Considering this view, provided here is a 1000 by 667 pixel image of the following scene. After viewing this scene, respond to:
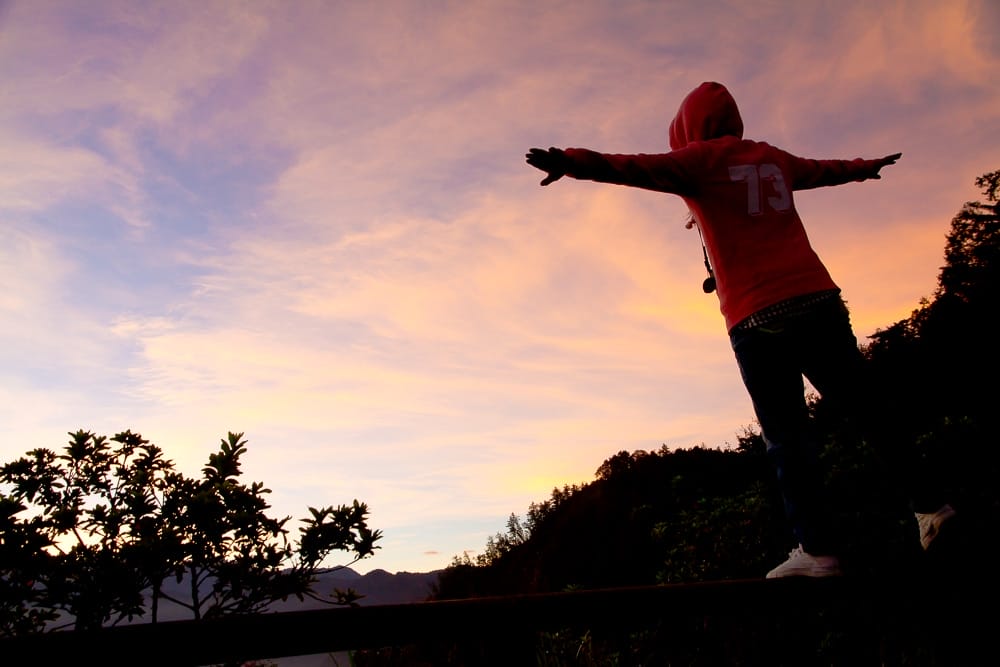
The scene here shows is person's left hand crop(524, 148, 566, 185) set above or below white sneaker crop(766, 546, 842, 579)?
above

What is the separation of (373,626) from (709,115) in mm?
2643

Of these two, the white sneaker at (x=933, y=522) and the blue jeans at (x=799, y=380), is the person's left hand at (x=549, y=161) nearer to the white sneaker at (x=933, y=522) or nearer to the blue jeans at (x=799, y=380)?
the blue jeans at (x=799, y=380)

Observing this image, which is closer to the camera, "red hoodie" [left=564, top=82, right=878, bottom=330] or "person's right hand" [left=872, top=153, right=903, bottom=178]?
"red hoodie" [left=564, top=82, right=878, bottom=330]

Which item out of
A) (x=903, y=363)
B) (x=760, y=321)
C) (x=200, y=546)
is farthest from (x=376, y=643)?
(x=903, y=363)

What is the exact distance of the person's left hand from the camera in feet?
7.58

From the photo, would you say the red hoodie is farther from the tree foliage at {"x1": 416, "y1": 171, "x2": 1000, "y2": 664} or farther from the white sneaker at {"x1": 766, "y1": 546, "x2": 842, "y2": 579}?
the white sneaker at {"x1": 766, "y1": 546, "x2": 842, "y2": 579}

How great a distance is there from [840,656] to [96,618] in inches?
148

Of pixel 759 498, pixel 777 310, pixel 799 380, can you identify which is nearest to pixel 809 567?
pixel 799 380

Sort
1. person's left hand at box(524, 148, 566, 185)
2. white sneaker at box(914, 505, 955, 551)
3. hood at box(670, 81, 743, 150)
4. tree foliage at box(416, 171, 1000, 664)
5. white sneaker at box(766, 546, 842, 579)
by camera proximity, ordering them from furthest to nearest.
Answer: tree foliage at box(416, 171, 1000, 664), hood at box(670, 81, 743, 150), white sneaker at box(914, 505, 955, 551), white sneaker at box(766, 546, 842, 579), person's left hand at box(524, 148, 566, 185)

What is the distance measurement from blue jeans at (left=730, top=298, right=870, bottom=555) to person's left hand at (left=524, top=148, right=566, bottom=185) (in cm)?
108

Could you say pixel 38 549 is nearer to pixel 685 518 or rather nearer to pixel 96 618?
pixel 96 618

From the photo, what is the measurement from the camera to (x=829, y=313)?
9.06ft

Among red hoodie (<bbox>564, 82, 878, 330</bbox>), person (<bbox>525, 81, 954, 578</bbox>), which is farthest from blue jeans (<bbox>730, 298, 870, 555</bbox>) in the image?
red hoodie (<bbox>564, 82, 878, 330</bbox>)

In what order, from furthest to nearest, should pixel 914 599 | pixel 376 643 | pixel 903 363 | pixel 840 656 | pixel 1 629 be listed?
pixel 903 363
pixel 1 629
pixel 840 656
pixel 914 599
pixel 376 643
